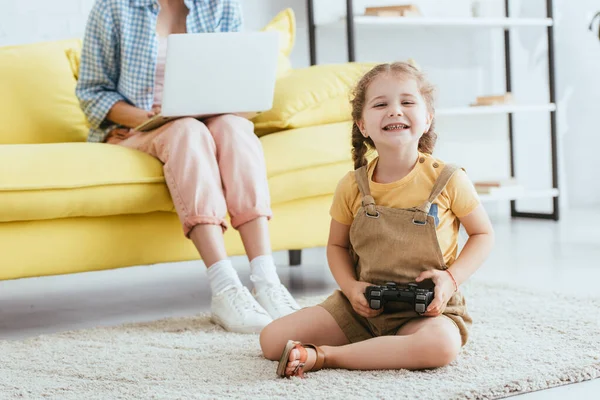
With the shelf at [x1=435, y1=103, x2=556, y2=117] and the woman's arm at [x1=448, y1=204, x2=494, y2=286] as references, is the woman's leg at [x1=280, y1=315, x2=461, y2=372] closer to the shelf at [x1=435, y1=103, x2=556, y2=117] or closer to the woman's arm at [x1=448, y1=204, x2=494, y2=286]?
the woman's arm at [x1=448, y1=204, x2=494, y2=286]

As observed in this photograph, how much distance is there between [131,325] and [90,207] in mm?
Answer: 279

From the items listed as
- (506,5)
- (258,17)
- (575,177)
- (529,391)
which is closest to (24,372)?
(529,391)

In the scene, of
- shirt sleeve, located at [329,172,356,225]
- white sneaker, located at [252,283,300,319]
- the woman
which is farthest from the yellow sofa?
shirt sleeve, located at [329,172,356,225]

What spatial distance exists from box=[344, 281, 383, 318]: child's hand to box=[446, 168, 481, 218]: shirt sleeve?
0.20 m

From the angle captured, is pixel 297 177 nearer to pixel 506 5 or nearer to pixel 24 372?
pixel 24 372

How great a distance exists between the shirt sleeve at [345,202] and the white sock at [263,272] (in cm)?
41

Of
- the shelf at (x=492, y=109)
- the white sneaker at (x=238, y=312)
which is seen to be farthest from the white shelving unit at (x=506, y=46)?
the white sneaker at (x=238, y=312)

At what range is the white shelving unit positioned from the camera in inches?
130

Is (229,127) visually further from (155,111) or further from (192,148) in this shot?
(155,111)

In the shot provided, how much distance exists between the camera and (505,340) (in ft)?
5.04

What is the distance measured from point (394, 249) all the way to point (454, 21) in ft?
7.55

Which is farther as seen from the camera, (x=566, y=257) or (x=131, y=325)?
(x=566, y=257)

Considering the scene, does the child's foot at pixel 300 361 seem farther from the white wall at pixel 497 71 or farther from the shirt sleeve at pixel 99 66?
the white wall at pixel 497 71

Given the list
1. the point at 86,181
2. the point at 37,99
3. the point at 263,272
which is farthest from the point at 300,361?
the point at 37,99
